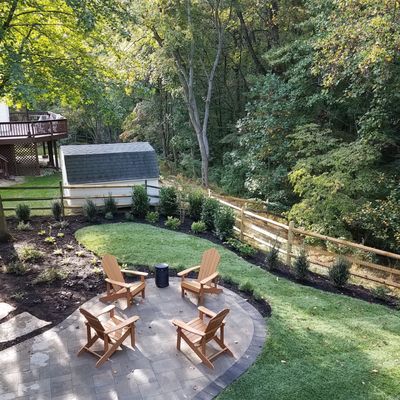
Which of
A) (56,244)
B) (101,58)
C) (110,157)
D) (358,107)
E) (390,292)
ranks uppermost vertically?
(101,58)

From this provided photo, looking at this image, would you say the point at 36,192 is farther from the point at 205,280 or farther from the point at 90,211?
the point at 205,280

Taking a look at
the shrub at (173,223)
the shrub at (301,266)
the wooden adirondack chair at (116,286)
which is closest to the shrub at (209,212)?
the shrub at (173,223)

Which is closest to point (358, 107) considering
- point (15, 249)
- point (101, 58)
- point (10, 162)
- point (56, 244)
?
point (101, 58)

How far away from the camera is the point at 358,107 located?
1380 centimetres

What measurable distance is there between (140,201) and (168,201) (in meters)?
0.94

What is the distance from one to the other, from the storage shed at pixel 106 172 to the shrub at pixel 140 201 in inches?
20.3

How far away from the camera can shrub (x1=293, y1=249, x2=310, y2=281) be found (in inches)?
332

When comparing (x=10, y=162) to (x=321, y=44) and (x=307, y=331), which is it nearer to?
(x=321, y=44)

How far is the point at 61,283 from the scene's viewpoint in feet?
25.8

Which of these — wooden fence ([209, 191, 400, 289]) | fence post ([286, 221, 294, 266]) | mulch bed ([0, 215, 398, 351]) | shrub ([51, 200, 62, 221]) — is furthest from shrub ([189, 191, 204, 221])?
shrub ([51, 200, 62, 221])

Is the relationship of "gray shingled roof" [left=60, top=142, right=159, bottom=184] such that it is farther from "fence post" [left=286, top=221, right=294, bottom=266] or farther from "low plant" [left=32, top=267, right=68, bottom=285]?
"fence post" [left=286, top=221, right=294, bottom=266]

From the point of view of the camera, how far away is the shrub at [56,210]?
12047 mm

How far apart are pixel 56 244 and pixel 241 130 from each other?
412 inches

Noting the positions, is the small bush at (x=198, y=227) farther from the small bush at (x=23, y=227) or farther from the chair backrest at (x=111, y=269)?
the small bush at (x=23, y=227)
